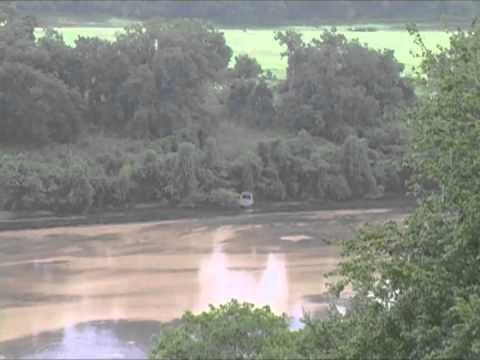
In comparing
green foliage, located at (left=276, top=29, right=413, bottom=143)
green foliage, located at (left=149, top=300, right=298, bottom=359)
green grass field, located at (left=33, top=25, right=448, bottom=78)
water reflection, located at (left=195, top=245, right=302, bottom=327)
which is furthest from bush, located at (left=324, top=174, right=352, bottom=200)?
green foliage, located at (left=149, top=300, right=298, bottom=359)

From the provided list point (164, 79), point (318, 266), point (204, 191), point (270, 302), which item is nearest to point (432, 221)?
point (270, 302)

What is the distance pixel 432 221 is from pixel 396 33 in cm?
4787

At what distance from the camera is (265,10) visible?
58.6m

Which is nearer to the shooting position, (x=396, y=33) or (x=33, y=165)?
(x=33, y=165)

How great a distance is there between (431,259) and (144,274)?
19.8 metres

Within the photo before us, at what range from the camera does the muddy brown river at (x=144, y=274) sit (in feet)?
70.2

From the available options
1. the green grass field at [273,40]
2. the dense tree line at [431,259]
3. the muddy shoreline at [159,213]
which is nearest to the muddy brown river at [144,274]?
the muddy shoreline at [159,213]

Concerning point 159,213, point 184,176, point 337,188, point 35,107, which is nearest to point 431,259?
point 159,213

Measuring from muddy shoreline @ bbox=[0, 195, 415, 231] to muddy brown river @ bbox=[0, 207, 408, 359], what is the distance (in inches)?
24.9

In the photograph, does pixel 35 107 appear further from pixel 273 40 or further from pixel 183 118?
pixel 273 40

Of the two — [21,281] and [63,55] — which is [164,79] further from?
[21,281]

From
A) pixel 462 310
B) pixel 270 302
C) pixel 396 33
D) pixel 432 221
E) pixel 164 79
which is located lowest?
pixel 270 302

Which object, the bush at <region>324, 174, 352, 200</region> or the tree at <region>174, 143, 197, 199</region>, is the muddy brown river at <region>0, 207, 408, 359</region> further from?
the tree at <region>174, 143, 197, 199</region>

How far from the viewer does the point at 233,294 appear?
24672 mm
